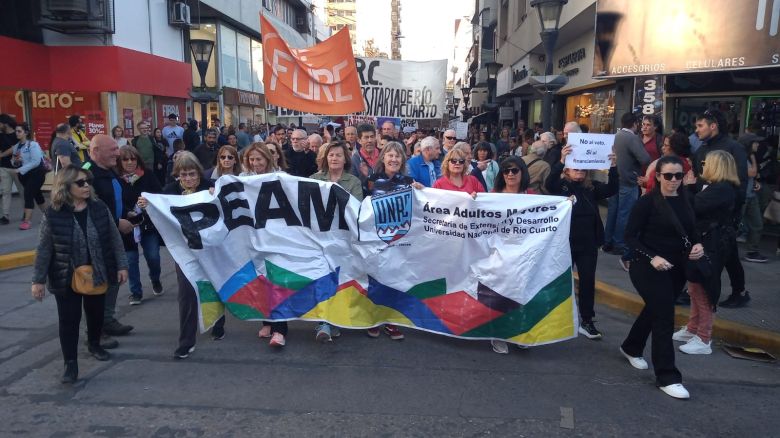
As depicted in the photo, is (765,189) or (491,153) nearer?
(491,153)

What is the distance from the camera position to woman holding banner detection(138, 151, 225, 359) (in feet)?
16.4

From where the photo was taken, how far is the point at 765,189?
8.72m

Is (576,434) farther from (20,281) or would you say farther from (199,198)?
(20,281)

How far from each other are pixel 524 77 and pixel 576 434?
17781 mm

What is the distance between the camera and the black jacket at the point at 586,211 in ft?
17.6

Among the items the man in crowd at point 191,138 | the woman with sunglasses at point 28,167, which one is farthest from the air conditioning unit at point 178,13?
the woman with sunglasses at point 28,167

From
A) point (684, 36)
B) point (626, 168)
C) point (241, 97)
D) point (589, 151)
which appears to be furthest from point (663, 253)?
point (241, 97)

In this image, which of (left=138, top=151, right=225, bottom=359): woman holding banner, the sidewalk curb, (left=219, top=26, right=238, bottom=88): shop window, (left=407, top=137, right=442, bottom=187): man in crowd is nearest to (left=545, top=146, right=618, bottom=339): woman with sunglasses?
the sidewalk curb

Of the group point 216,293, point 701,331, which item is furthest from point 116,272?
point 701,331

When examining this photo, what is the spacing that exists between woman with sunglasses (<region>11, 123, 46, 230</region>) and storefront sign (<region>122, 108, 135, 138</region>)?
6.64 metres

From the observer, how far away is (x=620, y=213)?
8484mm

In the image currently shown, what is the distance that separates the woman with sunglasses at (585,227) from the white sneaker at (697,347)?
2.38 feet

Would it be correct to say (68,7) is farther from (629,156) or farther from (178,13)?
(629,156)

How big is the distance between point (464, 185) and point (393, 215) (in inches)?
30.9
